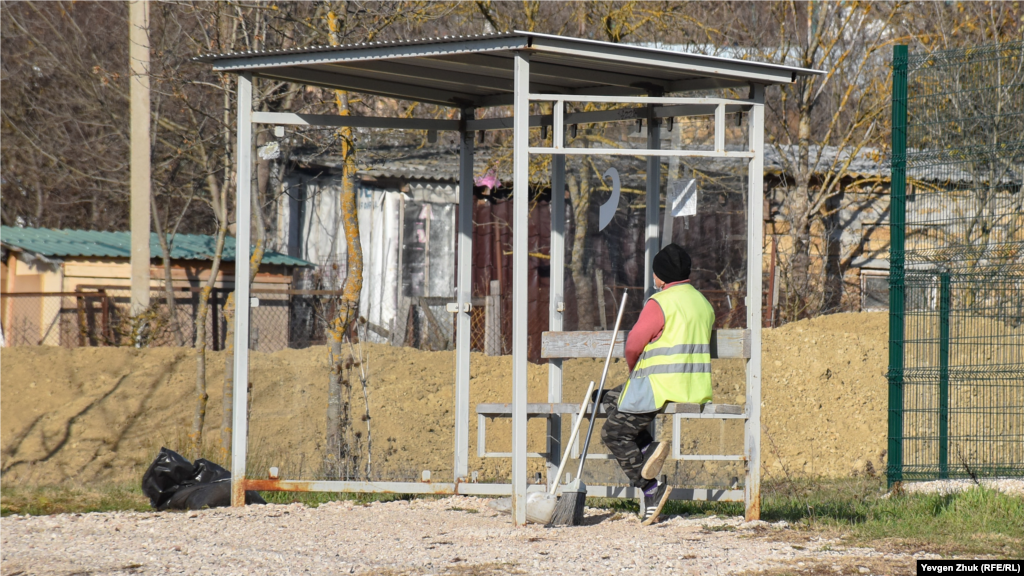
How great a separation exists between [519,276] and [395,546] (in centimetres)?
161

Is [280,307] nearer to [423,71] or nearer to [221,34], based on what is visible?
[221,34]

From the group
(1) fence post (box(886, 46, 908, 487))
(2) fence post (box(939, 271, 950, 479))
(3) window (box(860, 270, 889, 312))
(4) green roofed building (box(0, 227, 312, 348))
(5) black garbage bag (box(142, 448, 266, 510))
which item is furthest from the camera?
(3) window (box(860, 270, 889, 312))

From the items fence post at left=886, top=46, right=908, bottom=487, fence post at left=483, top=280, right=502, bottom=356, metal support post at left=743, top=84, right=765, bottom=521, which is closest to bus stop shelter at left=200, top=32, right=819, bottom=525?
metal support post at left=743, top=84, right=765, bottom=521

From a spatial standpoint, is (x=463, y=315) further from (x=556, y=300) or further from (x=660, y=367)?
(x=660, y=367)

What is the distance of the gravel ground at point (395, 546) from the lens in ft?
16.6

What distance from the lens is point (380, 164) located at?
18922 millimetres

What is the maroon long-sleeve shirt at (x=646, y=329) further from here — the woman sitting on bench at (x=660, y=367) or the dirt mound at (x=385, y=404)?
the dirt mound at (x=385, y=404)

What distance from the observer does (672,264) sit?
628 centimetres

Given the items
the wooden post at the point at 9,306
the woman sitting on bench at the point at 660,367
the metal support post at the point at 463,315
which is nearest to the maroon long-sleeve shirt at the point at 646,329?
the woman sitting on bench at the point at 660,367

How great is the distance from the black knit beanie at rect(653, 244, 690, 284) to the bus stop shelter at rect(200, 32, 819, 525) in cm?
42

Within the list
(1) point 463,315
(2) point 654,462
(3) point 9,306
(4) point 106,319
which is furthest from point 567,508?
(3) point 9,306

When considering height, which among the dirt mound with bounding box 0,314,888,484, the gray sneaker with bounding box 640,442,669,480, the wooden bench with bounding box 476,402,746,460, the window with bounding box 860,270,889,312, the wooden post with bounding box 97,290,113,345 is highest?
the window with bounding box 860,270,889,312

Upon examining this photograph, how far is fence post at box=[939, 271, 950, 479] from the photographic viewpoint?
8234 millimetres

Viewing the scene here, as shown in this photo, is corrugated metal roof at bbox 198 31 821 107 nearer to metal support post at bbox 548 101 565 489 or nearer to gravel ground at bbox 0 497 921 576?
metal support post at bbox 548 101 565 489
